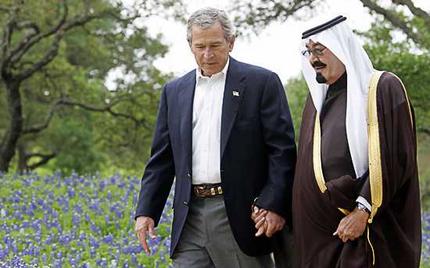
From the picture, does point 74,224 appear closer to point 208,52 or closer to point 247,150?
point 247,150

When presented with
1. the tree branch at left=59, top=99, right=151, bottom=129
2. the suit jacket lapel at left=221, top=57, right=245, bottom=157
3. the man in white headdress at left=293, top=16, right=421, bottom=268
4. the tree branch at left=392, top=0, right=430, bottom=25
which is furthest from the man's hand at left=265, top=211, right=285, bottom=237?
the tree branch at left=59, top=99, right=151, bottom=129

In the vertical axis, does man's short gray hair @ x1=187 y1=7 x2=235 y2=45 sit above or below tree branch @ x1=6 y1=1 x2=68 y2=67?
below

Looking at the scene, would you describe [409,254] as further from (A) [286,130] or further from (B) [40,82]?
(B) [40,82]

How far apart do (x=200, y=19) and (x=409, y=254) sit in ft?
4.71

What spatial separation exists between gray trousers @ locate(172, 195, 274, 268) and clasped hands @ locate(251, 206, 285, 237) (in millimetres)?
186

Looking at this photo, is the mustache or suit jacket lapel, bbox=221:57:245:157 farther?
suit jacket lapel, bbox=221:57:245:157

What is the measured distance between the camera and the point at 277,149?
4613 millimetres

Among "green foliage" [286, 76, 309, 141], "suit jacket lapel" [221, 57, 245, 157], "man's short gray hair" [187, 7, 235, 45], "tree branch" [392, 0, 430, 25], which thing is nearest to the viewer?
"man's short gray hair" [187, 7, 235, 45]

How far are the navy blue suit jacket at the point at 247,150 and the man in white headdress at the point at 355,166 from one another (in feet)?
0.79

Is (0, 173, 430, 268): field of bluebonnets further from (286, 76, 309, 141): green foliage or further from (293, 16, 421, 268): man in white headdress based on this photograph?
(286, 76, 309, 141): green foliage

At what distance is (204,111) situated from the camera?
474cm

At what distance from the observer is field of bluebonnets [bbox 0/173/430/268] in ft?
22.0

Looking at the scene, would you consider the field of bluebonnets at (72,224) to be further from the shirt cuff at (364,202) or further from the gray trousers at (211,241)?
the shirt cuff at (364,202)

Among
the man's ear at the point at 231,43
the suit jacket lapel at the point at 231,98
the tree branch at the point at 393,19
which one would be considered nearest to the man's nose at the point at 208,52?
the man's ear at the point at 231,43
